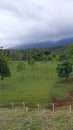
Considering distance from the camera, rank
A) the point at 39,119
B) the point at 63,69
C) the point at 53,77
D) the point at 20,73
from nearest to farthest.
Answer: the point at 39,119 → the point at 63,69 → the point at 53,77 → the point at 20,73

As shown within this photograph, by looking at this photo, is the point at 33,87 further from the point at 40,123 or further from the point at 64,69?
the point at 40,123

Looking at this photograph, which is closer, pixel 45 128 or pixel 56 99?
pixel 45 128

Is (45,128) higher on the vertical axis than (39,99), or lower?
higher

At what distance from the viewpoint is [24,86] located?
60844 mm

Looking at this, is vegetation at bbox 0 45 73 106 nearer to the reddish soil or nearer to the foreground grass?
the reddish soil

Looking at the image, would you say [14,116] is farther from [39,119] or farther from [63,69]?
[63,69]

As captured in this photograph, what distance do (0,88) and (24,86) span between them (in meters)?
5.17

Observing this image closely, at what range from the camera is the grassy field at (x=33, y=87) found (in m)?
49.1

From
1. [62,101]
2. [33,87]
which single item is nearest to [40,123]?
[62,101]

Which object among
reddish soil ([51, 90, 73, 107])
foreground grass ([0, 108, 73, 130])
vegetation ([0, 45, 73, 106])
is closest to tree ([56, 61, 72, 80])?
vegetation ([0, 45, 73, 106])

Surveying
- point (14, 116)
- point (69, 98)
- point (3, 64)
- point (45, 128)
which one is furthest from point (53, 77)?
point (45, 128)

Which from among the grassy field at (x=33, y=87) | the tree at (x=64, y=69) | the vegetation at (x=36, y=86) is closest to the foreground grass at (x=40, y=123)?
the vegetation at (x=36, y=86)

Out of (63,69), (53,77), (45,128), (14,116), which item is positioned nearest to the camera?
(45,128)

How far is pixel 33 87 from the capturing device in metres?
59.6
